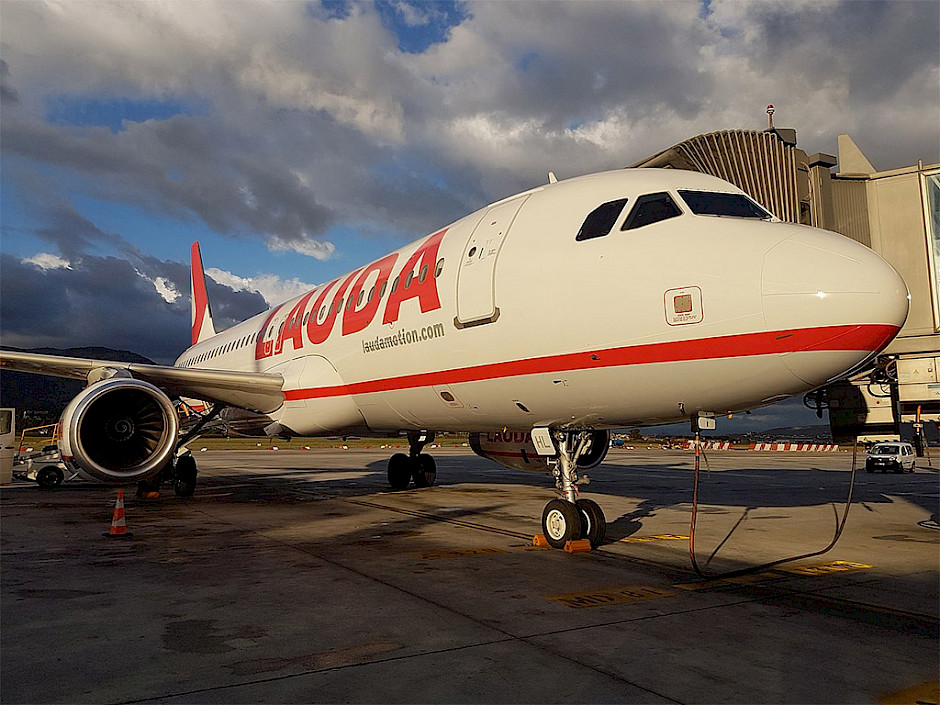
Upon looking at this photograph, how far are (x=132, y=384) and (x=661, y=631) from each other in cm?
948

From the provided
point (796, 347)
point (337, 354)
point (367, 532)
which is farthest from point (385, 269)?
point (796, 347)

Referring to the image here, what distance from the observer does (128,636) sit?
5262 mm

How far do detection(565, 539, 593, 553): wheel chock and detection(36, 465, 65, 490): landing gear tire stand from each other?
20743 mm

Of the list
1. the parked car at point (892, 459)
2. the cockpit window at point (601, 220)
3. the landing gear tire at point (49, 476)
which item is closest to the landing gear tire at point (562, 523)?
the cockpit window at point (601, 220)

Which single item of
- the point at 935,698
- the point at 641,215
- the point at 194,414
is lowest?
the point at 935,698

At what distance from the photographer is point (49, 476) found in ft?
75.9

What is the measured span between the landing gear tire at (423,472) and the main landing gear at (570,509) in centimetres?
1047

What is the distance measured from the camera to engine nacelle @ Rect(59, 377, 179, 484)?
10.9m

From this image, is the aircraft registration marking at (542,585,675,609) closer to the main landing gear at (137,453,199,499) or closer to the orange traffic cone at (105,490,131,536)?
the orange traffic cone at (105,490,131,536)

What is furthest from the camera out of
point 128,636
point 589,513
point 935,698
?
point 589,513

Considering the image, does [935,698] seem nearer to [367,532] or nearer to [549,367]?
[549,367]

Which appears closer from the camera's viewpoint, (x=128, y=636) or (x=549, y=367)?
(x=128, y=636)

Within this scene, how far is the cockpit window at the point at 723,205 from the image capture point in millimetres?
A: 7375

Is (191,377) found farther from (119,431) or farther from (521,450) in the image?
(521,450)
